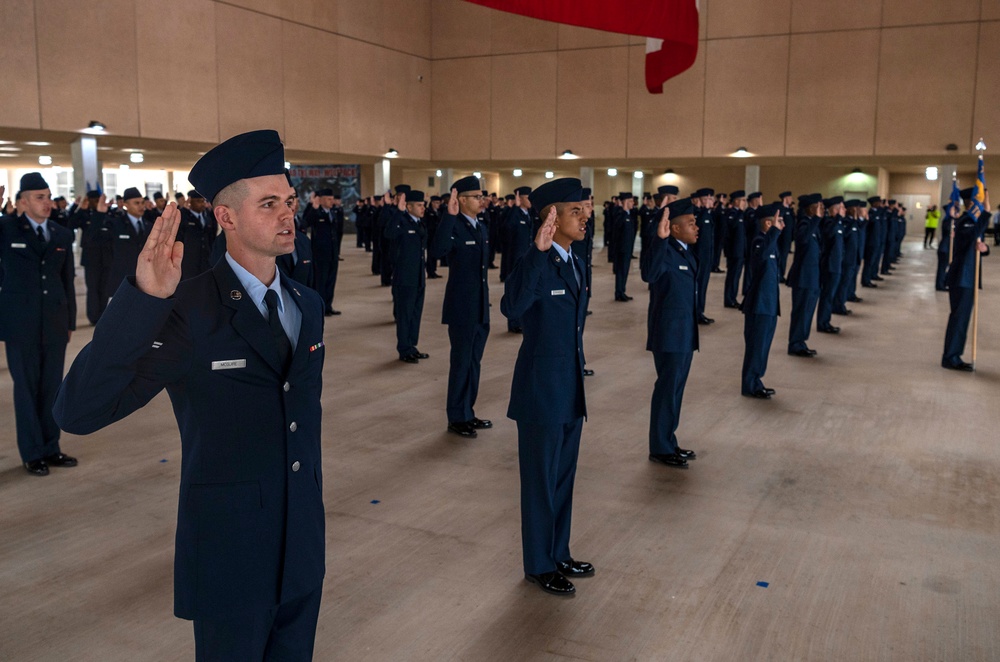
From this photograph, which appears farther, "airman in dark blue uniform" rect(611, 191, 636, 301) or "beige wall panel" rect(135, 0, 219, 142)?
"beige wall panel" rect(135, 0, 219, 142)

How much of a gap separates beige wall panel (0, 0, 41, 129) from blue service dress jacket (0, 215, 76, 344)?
13.4 m

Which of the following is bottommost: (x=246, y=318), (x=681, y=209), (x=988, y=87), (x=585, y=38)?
(x=246, y=318)

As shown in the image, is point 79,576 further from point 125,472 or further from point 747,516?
point 747,516

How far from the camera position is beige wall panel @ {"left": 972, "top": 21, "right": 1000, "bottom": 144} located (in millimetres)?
22000

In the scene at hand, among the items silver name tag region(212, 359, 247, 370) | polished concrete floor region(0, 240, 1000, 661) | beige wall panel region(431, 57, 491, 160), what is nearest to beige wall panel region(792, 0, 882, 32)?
beige wall panel region(431, 57, 491, 160)

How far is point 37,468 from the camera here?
538cm

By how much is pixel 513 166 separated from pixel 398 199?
1979cm

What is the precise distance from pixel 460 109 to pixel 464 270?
74.7 feet

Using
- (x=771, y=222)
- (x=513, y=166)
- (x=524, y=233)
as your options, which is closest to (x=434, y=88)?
(x=513, y=166)

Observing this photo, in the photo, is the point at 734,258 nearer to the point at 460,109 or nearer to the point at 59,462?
the point at 59,462

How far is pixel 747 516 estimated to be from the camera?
4781 millimetres

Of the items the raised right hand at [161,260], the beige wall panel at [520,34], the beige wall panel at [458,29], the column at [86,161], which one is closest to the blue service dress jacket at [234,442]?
the raised right hand at [161,260]

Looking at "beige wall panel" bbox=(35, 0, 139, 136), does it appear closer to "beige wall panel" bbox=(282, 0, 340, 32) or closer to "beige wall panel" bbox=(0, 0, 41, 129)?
"beige wall panel" bbox=(0, 0, 41, 129)

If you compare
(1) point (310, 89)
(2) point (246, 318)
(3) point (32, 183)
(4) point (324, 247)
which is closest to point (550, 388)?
(2) point (246, 318)
